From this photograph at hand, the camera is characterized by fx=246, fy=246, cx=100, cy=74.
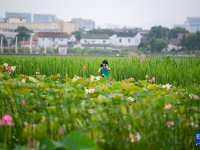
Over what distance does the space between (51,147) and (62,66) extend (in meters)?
3.74

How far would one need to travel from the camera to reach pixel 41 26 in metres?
82.6

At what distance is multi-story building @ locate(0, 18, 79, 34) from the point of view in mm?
74375

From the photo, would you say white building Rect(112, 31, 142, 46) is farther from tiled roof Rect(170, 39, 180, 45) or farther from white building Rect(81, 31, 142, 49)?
tiled roof Rect(170, 39, 180, 45)

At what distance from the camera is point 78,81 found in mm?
2457

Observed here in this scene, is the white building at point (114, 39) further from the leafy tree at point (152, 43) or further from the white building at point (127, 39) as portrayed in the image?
the leafy tree at point (152, 43)

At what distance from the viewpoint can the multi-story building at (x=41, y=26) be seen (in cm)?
7438

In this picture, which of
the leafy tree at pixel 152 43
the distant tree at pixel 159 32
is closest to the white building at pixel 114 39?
the distant tree at pixel 159 32

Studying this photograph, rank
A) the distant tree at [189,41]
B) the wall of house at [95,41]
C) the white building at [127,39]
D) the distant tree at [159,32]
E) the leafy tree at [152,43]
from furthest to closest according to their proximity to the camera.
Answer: the white building at [127,39]
the wall of house at [95,41]
the distant tree at [159,32]
the leafy tree at [152,43]
the distant tree at [189,41]

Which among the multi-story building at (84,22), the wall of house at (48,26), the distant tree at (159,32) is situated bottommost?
the distant tree at (159,32)

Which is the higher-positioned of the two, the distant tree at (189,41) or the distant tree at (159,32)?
the distant tree at (159,32)

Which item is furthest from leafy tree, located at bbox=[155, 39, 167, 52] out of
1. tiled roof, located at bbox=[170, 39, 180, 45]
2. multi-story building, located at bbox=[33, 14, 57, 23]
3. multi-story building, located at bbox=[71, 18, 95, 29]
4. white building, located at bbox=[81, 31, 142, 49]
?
multi-story building, located at bbox=[71, 18, 95, 29]

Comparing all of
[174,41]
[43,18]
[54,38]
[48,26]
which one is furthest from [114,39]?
[43,18]

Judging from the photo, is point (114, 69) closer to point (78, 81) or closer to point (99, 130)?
point (78, 81)

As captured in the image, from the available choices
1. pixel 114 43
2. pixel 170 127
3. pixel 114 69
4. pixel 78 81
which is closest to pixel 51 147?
pixel 170 127
